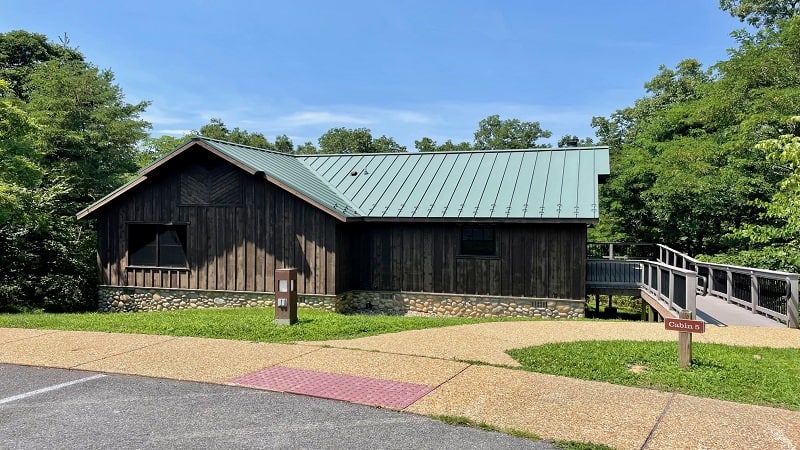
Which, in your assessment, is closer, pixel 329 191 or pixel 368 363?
pixel 368 363

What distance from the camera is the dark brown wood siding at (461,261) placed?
14867 mm

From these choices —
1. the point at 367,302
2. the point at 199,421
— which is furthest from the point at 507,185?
the point at 199,421

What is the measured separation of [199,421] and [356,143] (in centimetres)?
5661

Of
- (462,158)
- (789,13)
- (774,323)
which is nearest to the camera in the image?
(774,323)

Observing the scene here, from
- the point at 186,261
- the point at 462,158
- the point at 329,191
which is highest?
the point at 462,158

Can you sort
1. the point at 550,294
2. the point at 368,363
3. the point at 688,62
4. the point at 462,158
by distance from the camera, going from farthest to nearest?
the point at 688,62 < the point at 462,158 < the point at 550,294 < the point at 368,363

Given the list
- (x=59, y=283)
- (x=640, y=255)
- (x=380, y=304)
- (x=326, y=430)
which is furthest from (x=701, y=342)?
(x=59, y=283)

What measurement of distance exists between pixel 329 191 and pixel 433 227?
383 centimetres

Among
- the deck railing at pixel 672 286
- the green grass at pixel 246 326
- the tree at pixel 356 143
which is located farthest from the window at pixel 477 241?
the tree at pixel 356 143

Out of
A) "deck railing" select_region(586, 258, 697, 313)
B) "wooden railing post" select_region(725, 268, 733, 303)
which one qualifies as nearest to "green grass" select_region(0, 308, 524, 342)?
"deck railing" select_region(586, 258, 697, 313)

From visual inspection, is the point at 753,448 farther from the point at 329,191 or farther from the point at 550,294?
the point at 329,191

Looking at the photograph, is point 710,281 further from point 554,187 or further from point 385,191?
point 385,191

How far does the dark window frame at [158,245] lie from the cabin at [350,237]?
1.2 inches

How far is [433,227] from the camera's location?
15836 mm
